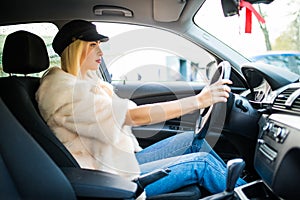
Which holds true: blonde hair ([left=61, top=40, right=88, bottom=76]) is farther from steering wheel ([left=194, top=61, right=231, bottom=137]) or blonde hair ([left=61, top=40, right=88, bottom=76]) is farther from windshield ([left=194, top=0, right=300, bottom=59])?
windshield ([left=194, top=0, right=300, bottom=59])

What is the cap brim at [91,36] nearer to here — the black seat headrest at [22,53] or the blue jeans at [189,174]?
the black seat headrest at [22,53]

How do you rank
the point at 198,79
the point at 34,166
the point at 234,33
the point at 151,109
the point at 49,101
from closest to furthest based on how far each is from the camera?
the point at 34,166 < the point at 49,101 < the point at 151,109 < the point at 234,33 < the point at 198,79

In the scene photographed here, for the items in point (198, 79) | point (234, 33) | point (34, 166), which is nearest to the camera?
point (34, 166)

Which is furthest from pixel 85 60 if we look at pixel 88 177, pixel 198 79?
pixel 198 79

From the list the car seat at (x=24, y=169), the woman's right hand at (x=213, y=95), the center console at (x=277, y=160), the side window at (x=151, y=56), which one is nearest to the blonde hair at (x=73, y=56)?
the car seat at (x=24, y=169)

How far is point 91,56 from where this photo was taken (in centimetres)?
166

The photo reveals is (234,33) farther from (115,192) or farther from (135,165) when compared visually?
(115,192)

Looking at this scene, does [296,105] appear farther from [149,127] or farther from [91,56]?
[149,127]

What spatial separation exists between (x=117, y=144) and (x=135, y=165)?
0.41ft

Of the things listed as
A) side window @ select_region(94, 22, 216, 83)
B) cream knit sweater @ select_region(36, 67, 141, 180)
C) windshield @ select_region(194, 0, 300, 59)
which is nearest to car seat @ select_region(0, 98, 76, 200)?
cream knit sweater @ select_region(36, 67, 141, 180)

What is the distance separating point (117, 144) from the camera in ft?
4.90

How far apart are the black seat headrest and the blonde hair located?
10 cm

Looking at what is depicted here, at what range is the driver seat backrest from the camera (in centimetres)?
132

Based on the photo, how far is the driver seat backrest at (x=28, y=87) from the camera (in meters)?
1.32
